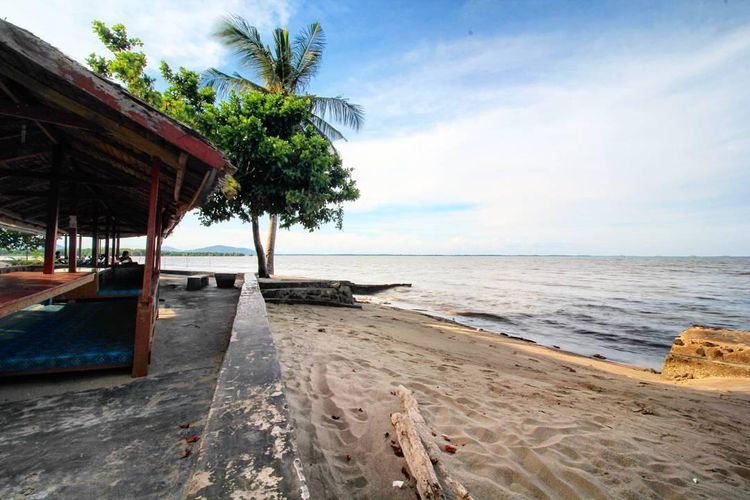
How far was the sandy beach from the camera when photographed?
2.76 meters

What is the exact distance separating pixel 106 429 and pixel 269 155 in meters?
11.2

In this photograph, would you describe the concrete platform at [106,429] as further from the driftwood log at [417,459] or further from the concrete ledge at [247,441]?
the driftwood log at [417,459]

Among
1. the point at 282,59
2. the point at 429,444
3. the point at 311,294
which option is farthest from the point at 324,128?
the point at 429,444

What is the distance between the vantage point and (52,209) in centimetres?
577

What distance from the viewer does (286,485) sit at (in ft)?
4.54

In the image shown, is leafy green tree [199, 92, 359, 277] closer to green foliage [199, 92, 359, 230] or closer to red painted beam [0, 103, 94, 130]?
green foliage [199, 92, 359, 230]

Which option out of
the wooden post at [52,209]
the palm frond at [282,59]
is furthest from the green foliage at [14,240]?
the wooden post at [52,209]

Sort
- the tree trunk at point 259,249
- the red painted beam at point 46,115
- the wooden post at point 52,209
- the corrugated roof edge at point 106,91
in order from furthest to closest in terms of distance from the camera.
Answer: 1. the tree trunk at point 259,249
2. the wooden post at point 52,209
3. the red painted beam at point 46,115
4. the corrugated roof edge at point 106,91

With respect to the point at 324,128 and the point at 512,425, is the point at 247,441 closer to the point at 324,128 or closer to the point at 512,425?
the point at 512,425

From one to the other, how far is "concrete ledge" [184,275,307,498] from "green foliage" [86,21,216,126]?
13.9 meters

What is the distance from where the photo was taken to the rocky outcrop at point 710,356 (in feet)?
26.5

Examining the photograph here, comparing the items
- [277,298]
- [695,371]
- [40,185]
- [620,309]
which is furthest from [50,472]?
[620,309]

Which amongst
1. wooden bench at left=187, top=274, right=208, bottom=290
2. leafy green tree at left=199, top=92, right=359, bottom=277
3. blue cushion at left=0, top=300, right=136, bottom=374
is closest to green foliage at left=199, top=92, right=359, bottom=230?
leafy green tree at left=199, top=92, right=359, bottom=277

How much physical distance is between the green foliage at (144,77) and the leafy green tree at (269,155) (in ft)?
5.43
